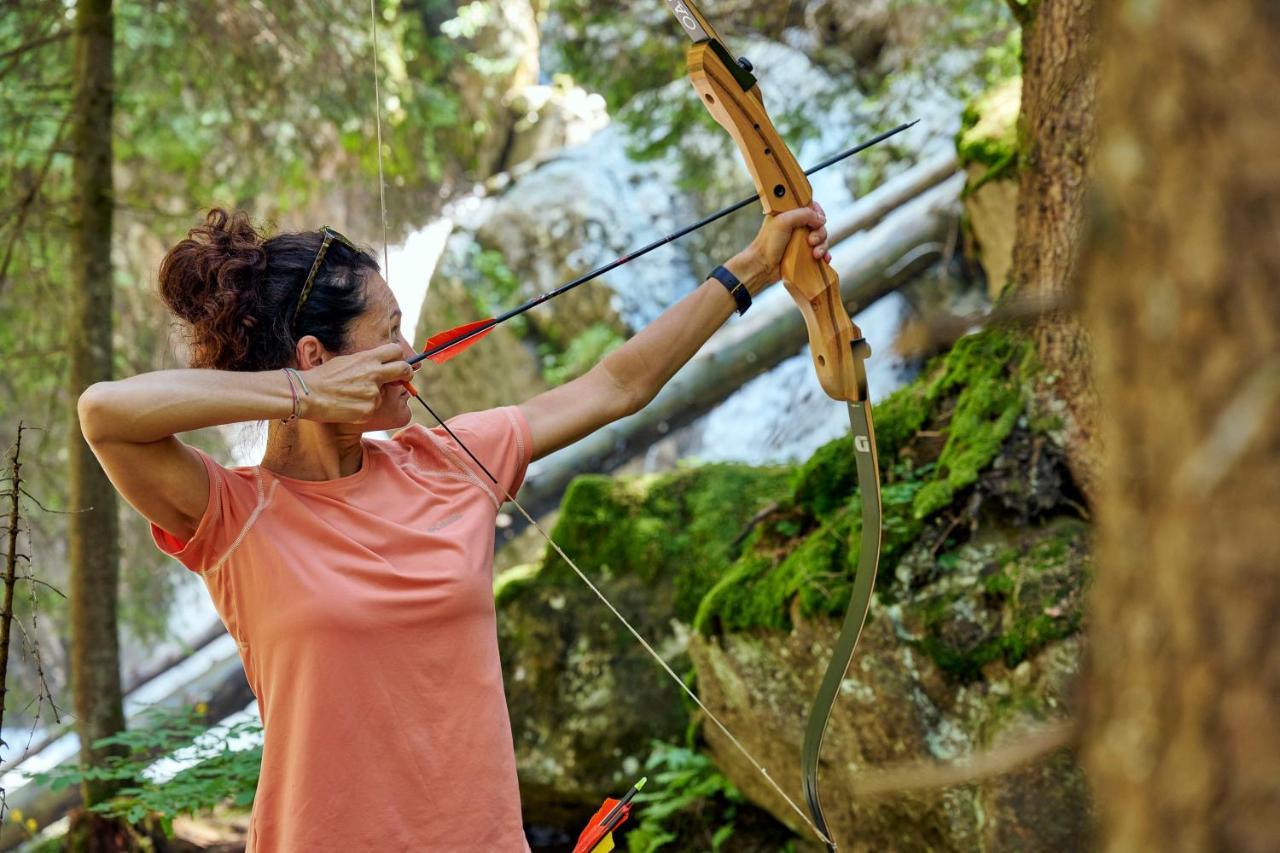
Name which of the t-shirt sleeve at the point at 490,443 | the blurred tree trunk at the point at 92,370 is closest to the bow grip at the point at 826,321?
the t-shirt sleeve at the point at 490,443

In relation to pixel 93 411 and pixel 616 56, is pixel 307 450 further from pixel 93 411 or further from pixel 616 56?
pixel 616 56

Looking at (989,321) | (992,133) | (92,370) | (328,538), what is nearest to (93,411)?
(328,538)

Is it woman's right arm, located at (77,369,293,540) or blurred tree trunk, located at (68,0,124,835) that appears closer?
woman's right arm, located at (77,369,293,540)

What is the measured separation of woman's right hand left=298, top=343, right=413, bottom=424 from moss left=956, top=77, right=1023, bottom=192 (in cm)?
223

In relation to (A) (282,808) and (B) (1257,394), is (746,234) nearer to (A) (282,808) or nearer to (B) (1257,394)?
(A) (282,808)

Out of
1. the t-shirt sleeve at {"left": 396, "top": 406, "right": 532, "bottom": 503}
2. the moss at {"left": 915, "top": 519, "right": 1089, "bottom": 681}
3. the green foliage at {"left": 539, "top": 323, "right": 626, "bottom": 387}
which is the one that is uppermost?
the green foliage at {"left": 539, "top": 323, "right": 626, "bottom": 387}

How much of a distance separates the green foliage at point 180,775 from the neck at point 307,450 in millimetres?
1257

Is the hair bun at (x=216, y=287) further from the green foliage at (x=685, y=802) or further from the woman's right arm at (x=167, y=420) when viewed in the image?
the green foliage at (x=685, y=802)

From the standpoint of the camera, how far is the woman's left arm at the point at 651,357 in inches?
73.5

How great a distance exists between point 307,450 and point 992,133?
259 cm

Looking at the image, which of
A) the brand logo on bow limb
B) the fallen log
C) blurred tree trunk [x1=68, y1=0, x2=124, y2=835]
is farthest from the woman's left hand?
the fallen log

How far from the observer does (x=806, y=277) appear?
1.96 m

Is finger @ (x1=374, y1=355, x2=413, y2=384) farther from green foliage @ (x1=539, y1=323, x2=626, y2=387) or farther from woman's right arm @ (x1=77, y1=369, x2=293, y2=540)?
green foliage @ (x1=539, y1=323, x2=626, y2=387)

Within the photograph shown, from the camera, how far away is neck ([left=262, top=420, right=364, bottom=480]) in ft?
5.54
